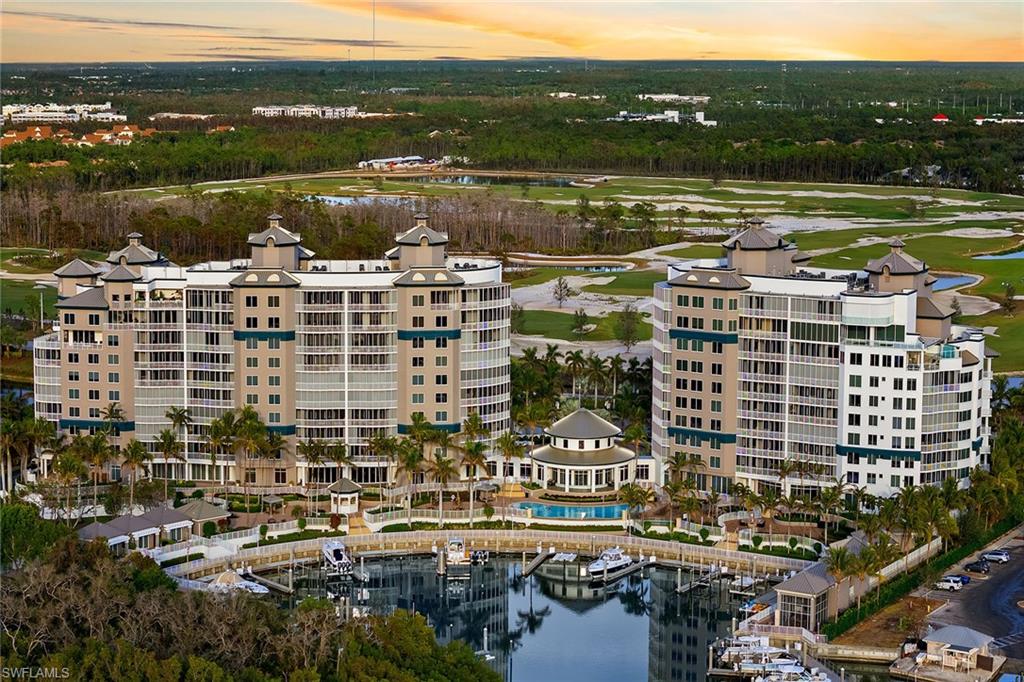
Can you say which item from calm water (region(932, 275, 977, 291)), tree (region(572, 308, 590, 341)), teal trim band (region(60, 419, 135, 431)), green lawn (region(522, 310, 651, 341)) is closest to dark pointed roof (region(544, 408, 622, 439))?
teal trim band (region(60, 419, 135, 431))

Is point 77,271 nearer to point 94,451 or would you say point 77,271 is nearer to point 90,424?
point 90,424

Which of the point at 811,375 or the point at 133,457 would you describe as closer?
the point at 133,457

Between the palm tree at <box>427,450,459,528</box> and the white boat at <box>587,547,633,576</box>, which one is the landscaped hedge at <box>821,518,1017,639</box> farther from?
the palm tree at <box>427,450,459,528</box>

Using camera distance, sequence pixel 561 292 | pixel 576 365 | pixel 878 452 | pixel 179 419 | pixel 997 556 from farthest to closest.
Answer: pixel 561 292, pixel 576 365, pixel 179 419, pixel 878 452, pixel 997 556


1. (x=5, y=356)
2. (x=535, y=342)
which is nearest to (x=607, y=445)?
(x=535, y=342)

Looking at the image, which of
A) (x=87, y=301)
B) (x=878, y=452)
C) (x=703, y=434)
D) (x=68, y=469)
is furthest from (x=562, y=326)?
(x=68, y=469)

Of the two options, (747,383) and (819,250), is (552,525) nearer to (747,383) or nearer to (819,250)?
(747,383)

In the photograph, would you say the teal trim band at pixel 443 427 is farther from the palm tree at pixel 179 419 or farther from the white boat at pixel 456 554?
the palm tree at pixel 179 419
